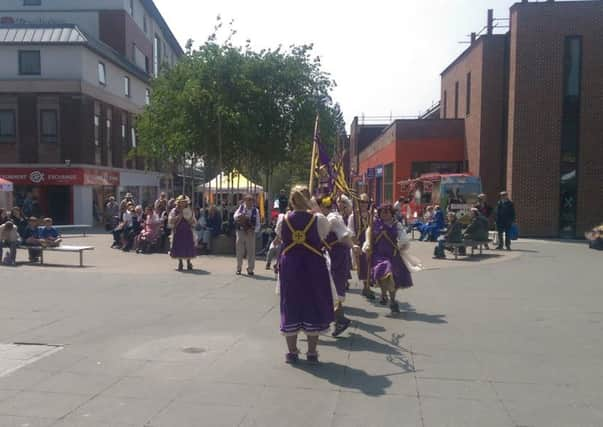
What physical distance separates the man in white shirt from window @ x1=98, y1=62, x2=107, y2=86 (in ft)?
82.7

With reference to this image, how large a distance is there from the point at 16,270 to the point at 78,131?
20.5 metres

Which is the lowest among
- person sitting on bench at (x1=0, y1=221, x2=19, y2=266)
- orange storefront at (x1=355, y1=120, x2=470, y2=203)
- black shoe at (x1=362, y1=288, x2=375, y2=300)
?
black shoe at (x1=362, y1=288, x2=375, y2=300)

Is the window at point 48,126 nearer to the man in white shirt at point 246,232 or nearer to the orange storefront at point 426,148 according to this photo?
the orange storefront at point 426,148

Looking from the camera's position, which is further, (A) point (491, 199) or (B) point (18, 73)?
(B) point (18, 73)

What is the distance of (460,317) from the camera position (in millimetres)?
8336

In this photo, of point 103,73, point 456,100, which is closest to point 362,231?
point 456,100

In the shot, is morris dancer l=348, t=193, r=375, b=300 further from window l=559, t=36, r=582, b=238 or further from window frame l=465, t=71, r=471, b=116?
window frame l=465, t=71, r=471, b=116

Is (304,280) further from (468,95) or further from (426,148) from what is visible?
(468,95)

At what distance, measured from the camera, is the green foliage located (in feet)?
57.9

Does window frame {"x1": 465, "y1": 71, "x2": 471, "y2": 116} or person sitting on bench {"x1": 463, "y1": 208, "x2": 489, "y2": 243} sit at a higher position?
window frame {"x1": 465, "y1": 71, "x2": 471, "y2": 116}

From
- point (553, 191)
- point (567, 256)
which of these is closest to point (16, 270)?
point (567, 256)

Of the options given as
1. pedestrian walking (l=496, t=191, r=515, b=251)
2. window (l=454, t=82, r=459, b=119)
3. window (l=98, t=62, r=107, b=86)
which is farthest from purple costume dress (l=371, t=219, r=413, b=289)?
window (l=98, t=62, r=107, b=86)

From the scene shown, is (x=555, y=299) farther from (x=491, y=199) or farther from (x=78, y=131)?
(x=78, y=131)

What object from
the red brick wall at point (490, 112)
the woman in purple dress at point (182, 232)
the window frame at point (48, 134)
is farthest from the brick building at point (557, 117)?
the window frame at point (48, 134)
